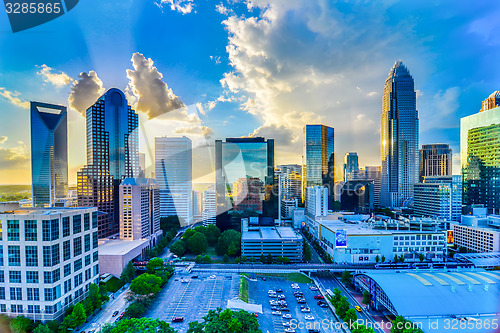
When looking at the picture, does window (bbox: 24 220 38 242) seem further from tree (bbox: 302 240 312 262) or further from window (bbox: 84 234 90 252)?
tree (bbox: 302 240 312 262)

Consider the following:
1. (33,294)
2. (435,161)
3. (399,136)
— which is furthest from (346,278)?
(435,161)

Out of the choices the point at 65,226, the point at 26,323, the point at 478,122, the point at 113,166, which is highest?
the point at 478,122

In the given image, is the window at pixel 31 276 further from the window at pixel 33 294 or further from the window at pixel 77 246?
the window at pixel 77 246

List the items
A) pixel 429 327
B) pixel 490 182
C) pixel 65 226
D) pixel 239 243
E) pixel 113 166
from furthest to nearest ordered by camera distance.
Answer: pixel 490 182, pixel 113 166, pixel 239 243, pixel 65 226, pixel 429 327

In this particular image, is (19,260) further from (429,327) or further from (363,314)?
(429,327)

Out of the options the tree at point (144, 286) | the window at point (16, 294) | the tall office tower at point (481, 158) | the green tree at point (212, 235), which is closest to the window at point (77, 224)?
the window at point (16, 294)

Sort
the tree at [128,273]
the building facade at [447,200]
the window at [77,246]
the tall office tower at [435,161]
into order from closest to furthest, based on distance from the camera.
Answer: the window at [77,246], the tree at [128,273], the building facade at [447,200], the tall office tower at [435,161]

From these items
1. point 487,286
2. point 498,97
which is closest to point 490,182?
point 498,97
